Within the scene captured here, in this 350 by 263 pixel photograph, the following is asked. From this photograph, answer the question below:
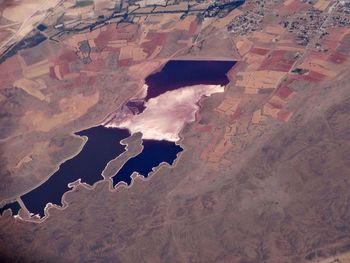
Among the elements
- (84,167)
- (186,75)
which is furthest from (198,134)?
(84,167)

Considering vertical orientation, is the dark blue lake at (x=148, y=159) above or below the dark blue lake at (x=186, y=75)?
below

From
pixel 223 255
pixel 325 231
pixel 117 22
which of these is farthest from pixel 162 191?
pixel 117 22

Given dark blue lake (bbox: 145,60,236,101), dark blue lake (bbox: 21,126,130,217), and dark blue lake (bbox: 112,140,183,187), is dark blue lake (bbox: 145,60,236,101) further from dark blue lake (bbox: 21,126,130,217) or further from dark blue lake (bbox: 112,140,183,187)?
dark blue lake (bbox: 112,140,183,187)

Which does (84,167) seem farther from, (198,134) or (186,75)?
(186,75)

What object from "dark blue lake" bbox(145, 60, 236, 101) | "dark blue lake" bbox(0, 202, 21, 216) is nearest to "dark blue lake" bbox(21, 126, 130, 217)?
"dark blue lake" bbox(0, 202, 21, 216)

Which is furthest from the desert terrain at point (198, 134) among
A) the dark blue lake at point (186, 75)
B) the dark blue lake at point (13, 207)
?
the dark blue lake at point (186, 75)

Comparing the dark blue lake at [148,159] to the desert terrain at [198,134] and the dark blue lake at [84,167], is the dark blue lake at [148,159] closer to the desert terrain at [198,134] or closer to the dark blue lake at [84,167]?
the desert terrain at [198,134]

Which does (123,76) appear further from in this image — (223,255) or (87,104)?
(223,255)
